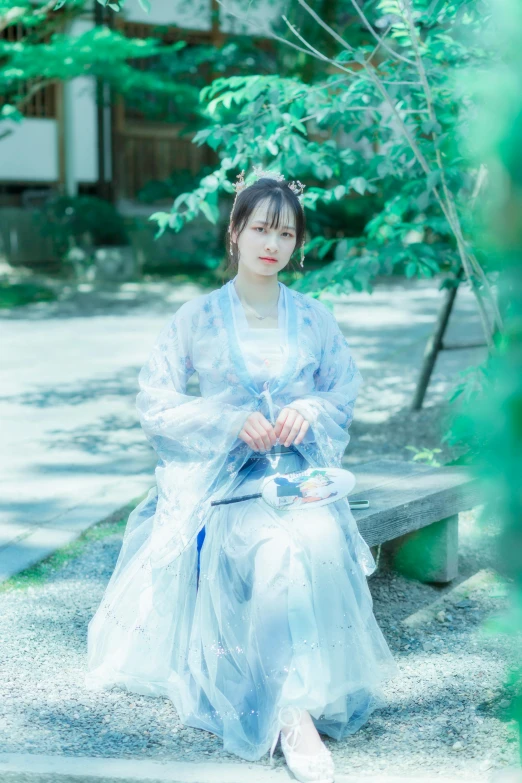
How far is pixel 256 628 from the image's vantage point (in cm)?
257

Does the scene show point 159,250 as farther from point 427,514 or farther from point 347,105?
point 427,514

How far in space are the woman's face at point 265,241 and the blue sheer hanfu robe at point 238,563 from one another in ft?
0.44

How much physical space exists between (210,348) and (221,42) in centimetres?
1469

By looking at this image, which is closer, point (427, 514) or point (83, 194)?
point (427, 514)

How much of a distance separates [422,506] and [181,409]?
41.9 inches

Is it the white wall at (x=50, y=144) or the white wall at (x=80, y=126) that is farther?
the white wall at (x=50, y=144)

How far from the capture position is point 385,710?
2.76 metres

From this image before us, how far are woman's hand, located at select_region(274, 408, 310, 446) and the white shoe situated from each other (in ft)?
2.33

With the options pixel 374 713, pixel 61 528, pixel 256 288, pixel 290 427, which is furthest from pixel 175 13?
pixel 374 713

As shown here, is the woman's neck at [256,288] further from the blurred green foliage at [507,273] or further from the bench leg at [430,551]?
the blurred green foliage at [507,273]

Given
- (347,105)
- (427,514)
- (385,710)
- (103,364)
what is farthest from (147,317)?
(385,710)

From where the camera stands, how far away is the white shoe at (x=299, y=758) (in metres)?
2.32

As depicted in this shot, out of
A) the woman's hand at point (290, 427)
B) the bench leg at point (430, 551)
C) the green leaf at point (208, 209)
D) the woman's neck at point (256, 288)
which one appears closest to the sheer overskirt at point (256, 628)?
the woman's hand at point (290, 427)

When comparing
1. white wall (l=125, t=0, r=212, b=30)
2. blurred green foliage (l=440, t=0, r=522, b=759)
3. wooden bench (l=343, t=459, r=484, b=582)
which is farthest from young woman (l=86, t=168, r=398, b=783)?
white wall (l=125, t=0, r=212, b=30)
